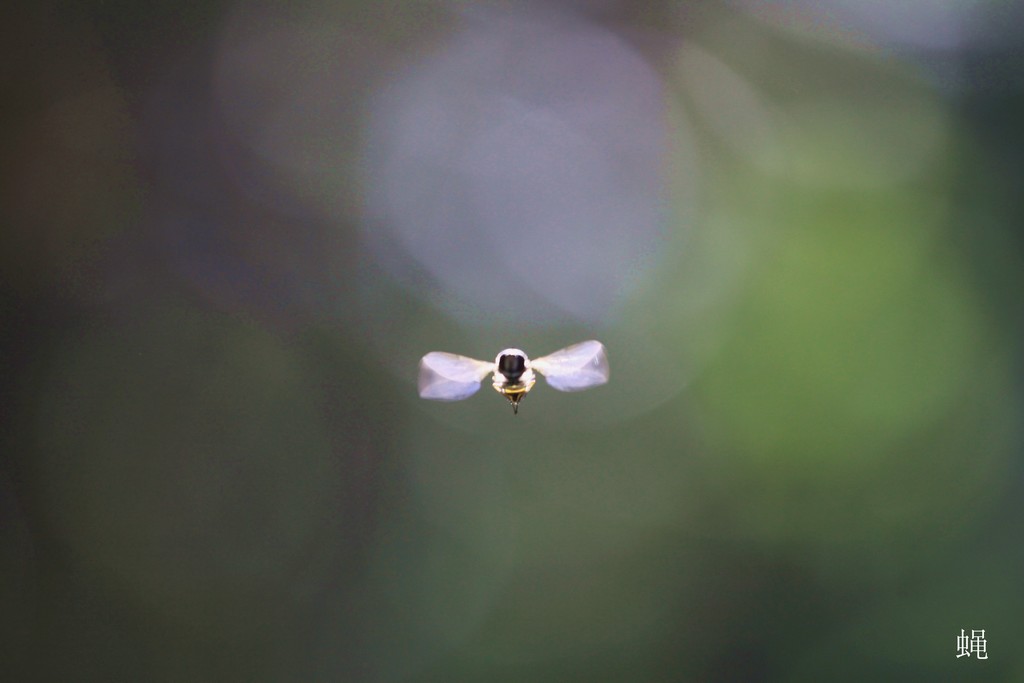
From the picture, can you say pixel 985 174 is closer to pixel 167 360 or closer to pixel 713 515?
pixel 713 515

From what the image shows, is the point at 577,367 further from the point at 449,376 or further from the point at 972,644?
the point at 972,644

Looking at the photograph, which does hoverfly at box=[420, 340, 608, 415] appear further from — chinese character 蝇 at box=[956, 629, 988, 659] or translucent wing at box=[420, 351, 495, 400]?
chinese character 蝇 at box=[956, 629, 988, 659]

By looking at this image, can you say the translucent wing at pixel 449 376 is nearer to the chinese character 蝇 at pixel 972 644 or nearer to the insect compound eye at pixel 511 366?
the insect compound eye at pixel 511 366

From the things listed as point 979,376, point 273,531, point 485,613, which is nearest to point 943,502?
point 979,376

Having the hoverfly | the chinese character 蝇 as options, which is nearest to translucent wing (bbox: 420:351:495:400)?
the hoverfly

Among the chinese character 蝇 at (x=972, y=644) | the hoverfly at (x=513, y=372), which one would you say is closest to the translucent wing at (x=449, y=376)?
the hoverfly at (x=513, y=372)

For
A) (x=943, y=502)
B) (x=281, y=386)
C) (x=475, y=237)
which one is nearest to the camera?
(x=943, y=502)
